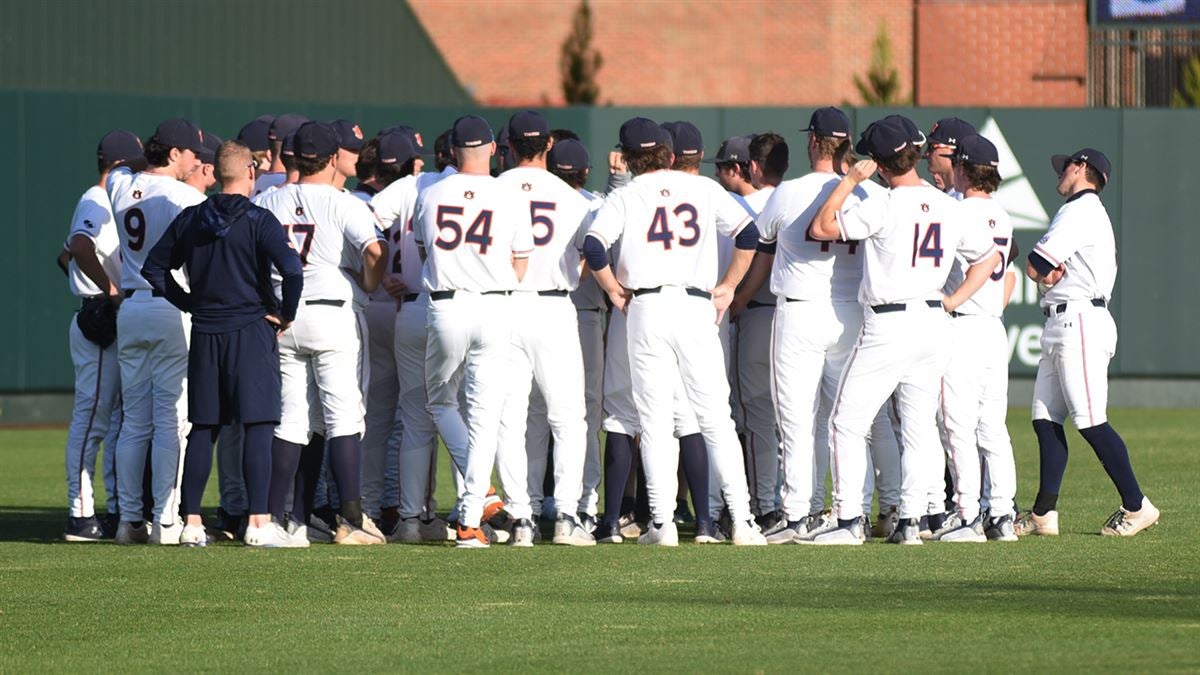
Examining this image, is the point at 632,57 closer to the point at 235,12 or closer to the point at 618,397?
the point at 235,12

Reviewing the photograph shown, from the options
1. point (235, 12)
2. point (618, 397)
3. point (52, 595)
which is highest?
point (235, 12)

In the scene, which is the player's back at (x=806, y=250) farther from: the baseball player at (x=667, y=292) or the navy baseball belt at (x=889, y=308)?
the navy baseball belt at (x=889, y=308)

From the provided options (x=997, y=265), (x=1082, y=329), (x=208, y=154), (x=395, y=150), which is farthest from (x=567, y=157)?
(x=1082, y=329)

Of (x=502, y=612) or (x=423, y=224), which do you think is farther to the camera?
(x=423, y=224)

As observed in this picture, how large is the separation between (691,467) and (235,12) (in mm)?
13466

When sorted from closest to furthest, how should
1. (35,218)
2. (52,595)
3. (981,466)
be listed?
(52,595) → (981,466) → (35,218)

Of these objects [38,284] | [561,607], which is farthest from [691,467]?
[38,284]

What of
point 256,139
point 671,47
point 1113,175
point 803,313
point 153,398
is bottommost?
point 153,398

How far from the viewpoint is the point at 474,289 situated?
9914 mm

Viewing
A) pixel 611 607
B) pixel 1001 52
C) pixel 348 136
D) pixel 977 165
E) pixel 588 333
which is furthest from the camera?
pixel 1001 52

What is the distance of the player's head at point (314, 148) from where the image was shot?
32.7 feet

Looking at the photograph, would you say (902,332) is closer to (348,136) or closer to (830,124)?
(830,124)

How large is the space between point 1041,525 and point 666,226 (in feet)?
8.76

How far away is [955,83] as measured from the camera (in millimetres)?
33844
